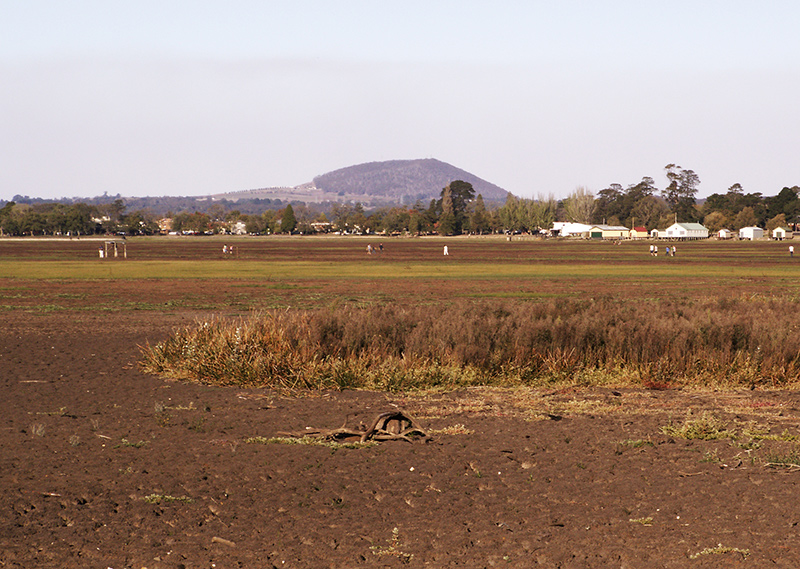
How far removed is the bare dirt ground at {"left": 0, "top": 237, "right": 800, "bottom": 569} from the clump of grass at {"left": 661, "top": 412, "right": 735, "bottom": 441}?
0.15m

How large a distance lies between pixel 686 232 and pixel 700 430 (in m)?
185

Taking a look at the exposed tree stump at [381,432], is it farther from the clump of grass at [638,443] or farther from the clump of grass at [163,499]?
the clump of grass at [163,499]

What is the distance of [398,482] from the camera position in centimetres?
853

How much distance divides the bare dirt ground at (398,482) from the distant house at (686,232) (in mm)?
181236

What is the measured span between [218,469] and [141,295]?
87.7 ft

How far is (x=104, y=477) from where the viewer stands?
8.55 metres

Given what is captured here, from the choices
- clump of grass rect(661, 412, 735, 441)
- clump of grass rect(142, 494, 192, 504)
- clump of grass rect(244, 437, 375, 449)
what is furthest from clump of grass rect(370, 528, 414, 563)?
clump of grass rect(661, 412, 735, 441)

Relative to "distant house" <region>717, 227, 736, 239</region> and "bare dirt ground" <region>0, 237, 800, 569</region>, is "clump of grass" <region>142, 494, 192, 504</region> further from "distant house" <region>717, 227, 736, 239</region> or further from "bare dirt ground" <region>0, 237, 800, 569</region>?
"distant house" <region>717, 227, 736, 239</region>

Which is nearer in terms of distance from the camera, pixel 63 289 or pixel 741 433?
pixel 741 433

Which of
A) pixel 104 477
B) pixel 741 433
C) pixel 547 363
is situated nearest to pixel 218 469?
pixel 104 477

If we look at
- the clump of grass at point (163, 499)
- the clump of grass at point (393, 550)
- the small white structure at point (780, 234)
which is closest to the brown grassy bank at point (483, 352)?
the clump of grass at point (163, 499)

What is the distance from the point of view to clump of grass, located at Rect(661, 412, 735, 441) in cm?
1011

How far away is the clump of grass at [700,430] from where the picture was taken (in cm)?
1011

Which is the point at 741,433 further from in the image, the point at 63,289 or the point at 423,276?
the point at 423,276
